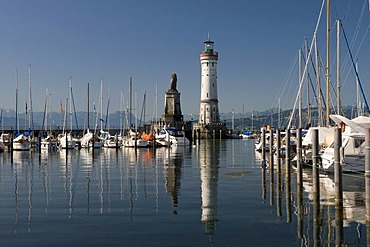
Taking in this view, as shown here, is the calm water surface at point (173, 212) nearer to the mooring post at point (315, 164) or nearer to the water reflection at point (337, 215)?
the water reflection at point (337, 215)

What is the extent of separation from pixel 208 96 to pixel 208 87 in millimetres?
2361

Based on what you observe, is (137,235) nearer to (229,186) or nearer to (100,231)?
(100,231)

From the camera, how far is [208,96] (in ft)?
422

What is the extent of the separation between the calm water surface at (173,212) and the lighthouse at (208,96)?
330ft

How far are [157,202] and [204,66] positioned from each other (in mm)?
111418

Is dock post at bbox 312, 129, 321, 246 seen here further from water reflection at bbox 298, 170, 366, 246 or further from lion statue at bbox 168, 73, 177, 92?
lion statue at bbox 168, 73, 177, 92

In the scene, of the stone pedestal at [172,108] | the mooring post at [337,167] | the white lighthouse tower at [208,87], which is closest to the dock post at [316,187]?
the mooring post at [337,167]

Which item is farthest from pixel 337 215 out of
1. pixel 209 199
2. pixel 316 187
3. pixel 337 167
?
pixel 209 199

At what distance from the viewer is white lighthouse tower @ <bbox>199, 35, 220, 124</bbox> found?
421 feet

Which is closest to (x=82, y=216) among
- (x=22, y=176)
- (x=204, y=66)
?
(x=22, y=176)

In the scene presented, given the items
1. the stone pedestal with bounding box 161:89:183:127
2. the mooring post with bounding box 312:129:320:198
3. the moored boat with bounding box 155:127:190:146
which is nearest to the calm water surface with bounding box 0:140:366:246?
the mooring post with bounding box 312:129:320:198

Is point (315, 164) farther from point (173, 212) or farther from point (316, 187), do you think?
point (173, 212)

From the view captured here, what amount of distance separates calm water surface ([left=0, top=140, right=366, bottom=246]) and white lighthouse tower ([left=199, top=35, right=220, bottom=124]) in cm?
10046

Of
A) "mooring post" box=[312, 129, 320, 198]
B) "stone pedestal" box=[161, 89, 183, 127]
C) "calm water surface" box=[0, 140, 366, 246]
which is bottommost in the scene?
"calm water surface" box=[0, 140, 366, 246]
